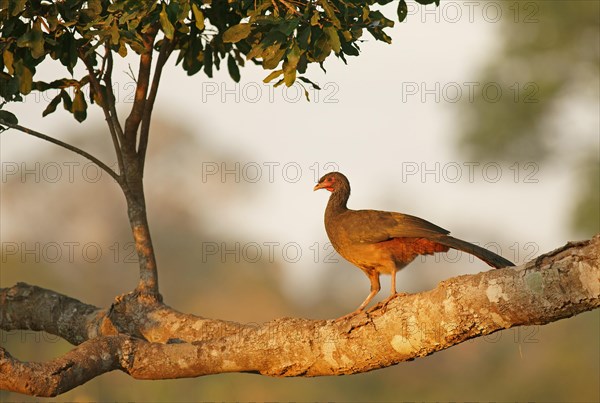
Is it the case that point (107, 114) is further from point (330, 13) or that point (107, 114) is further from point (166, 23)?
point (330, 13)

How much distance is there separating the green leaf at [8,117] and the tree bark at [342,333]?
167 cm

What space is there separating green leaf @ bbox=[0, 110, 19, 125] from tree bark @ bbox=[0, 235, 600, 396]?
167 cm

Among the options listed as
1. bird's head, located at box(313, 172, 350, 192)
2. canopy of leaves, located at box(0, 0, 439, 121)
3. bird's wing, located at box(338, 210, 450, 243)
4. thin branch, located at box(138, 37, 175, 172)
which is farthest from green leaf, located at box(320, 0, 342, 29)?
bird's head, located at box(313, 172, 350, 192)

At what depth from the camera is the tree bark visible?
5746 mm

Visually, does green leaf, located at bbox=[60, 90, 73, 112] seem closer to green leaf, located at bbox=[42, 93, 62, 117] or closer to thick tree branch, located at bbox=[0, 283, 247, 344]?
green leaf, located at bbox=[42, 93, 62, 117]

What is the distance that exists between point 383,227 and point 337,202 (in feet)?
3.74

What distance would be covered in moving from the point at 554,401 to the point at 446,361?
33.7ft

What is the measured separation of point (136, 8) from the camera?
7203mm

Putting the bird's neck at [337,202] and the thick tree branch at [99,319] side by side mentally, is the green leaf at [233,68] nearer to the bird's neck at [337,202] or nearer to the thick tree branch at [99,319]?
the bird's neck at [337,202]

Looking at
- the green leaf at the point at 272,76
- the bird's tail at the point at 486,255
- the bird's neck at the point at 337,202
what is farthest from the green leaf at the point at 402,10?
the bird's tail at the point at 486,255

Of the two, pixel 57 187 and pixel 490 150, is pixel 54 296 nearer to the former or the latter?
pixel 490 150

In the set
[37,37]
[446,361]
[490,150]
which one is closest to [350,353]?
[37,37]

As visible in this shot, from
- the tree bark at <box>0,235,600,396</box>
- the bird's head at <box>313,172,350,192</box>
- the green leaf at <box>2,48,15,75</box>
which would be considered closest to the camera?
the tree bark at <box>0,235,600,396</box>

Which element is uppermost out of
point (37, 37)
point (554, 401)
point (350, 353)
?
point (37, 37)
